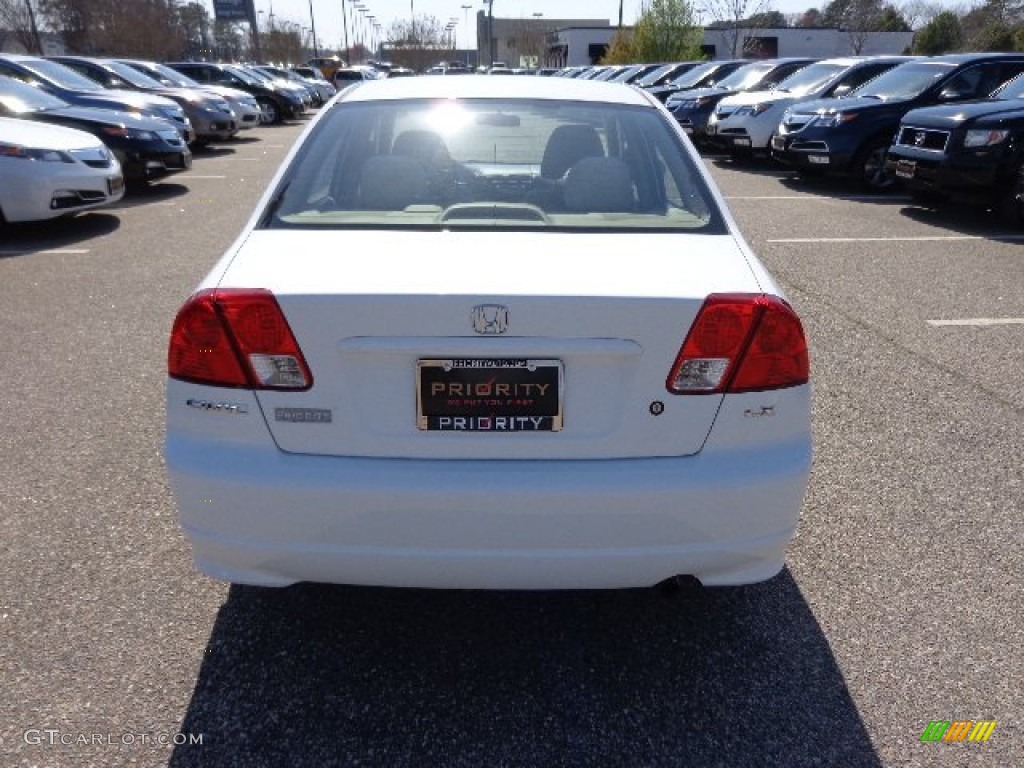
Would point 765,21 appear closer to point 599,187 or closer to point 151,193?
point 151,193

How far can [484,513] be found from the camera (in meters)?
2.03

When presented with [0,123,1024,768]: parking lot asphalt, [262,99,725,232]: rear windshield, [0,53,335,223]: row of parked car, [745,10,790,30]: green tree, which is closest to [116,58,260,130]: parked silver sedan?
[0,53,335,223]: row of parked car

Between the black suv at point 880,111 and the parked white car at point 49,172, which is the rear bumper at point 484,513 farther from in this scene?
the black suv at point 880,111

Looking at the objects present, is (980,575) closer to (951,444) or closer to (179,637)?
(951,444)

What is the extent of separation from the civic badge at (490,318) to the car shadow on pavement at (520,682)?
3.57 ft

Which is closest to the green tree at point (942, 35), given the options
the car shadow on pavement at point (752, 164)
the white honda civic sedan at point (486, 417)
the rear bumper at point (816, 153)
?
the car shadow on pavement at point (752, 164)

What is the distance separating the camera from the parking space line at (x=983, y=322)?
5.61 metres

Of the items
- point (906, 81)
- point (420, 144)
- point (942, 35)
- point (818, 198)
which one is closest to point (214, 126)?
point (818, 198)

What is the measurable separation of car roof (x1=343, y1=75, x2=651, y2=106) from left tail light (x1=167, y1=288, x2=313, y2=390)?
1.36m

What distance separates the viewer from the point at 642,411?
2.05 m

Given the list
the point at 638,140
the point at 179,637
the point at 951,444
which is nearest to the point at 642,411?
the point at 638,140

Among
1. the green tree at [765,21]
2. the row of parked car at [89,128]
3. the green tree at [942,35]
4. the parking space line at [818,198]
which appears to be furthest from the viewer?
the green tree at [765,21]

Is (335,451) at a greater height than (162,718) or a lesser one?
greater

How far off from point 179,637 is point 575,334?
159 cm
